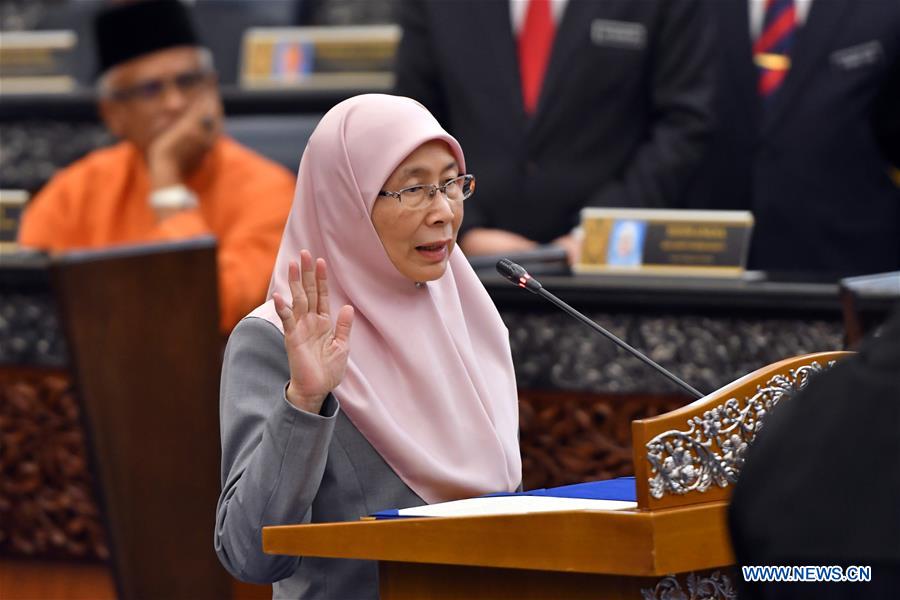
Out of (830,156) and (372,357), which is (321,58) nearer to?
(830,156)

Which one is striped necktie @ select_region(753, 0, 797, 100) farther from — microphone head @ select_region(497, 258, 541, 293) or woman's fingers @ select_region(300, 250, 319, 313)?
woman's fingers @ select_region(300, 250, 319, 313)

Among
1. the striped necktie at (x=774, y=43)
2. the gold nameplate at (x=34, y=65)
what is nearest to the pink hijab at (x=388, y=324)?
the striped necktie at (x=774, y=43)

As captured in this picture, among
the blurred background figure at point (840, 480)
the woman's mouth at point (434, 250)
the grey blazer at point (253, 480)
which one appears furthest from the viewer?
the woman's mouth at point (434, 250)

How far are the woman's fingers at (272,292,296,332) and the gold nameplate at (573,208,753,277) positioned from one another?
5.52 ft

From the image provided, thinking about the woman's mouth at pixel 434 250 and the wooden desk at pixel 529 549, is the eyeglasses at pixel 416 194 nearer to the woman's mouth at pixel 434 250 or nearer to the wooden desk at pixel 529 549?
the woman's mouth at pixel 434 250

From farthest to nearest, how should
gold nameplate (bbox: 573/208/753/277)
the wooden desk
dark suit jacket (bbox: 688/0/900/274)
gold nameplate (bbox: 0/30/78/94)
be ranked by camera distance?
gold nameplate (bbox: 0/30/78/94) < dark suit jacket (bbox: 688/0/900/274) < gold nameplate (bbox: 573/208/753/277) < the wooden desk

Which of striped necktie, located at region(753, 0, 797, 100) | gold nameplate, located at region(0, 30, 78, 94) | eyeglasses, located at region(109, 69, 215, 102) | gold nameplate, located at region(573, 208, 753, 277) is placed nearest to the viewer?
gold nameplate, located at region(573, 208, 753, 277)

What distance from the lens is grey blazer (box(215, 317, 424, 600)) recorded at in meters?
1.85

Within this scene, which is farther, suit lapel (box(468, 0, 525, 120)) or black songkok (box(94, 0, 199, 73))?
black songkok (box(94, 0, 199, 73))

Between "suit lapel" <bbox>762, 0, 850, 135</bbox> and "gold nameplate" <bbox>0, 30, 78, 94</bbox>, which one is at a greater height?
"suit lapel" <bbox>762, 0, 850, 135</bbox>

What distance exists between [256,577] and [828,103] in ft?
8.21

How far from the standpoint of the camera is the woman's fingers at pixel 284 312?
69.8 inches

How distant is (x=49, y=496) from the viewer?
3.89 meters

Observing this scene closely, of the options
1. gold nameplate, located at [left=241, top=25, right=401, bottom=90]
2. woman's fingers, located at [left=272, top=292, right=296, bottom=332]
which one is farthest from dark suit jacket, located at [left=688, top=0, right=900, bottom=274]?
woman's fingers, located at [left=272, top=292, right=296, bottom=332]
